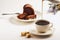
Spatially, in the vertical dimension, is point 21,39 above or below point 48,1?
below

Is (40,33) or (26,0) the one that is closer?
(40,33)

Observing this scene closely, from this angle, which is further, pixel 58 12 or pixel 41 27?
pixel 58 12

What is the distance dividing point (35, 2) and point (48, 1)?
0.22 m

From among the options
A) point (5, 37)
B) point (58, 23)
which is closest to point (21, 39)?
point (5, 37)

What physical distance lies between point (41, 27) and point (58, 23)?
26 cm

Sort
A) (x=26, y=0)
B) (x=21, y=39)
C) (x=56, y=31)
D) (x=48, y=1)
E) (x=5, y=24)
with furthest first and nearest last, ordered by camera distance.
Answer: (x=26, y=0) → (x=48, y=1) → (x=5, y=24) → (x=56, y=31) → (x=21, y=39)

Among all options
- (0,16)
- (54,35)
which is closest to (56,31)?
(54,35)

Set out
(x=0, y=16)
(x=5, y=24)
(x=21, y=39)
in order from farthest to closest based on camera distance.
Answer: (x=0, y=16) < (x=5, y=24) < (x=21, y=39)

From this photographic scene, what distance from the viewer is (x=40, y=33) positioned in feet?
3.20

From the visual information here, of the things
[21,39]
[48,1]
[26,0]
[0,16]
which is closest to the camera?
[21,39]

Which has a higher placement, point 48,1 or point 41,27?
point 48,1

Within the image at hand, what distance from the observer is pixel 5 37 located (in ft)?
3.19

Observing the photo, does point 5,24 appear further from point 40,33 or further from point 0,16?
point 40,33

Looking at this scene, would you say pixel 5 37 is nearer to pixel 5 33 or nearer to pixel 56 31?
pixel 5 33
